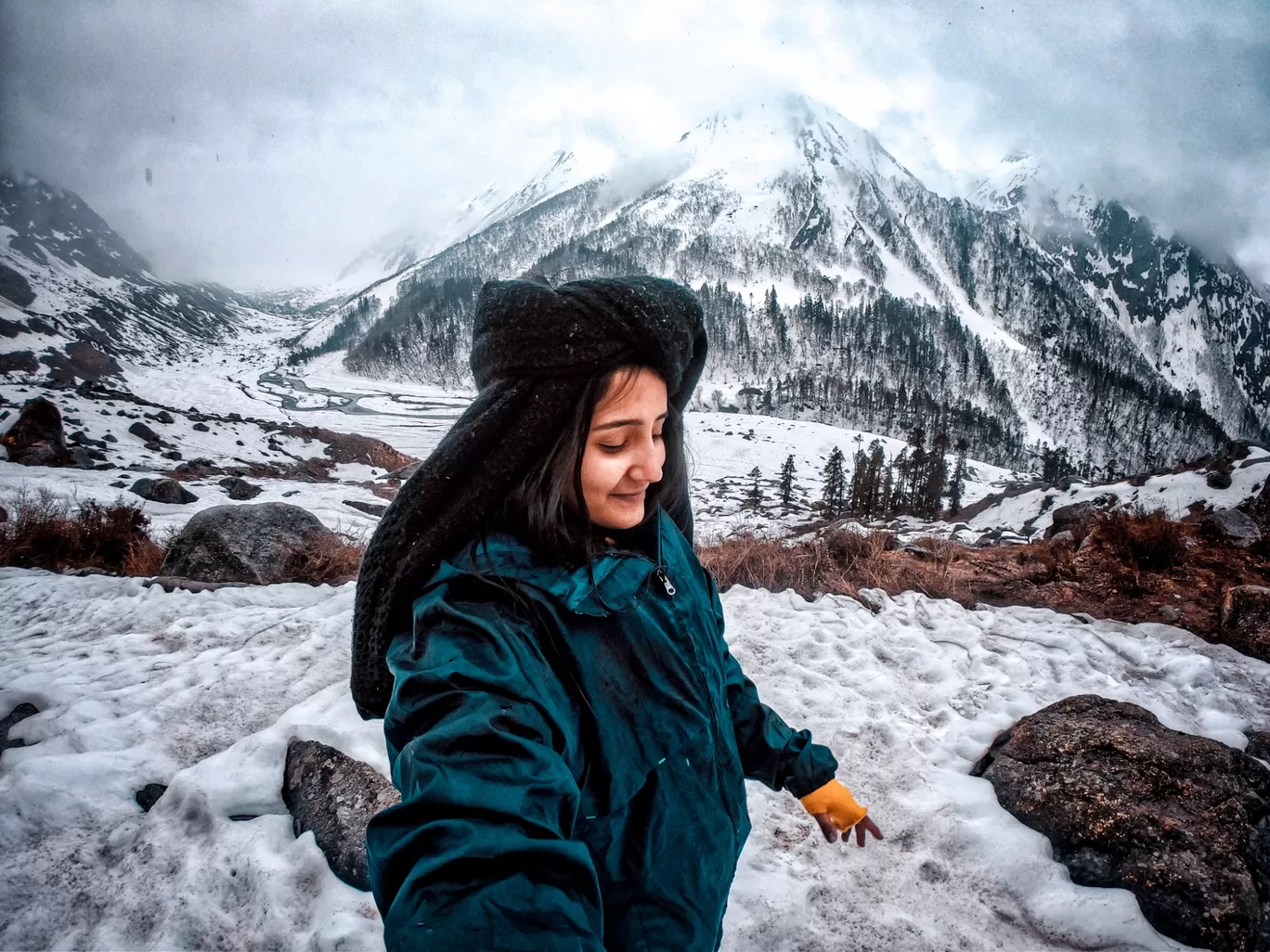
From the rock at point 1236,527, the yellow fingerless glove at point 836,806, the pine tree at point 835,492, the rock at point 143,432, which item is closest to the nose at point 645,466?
the yellow fingerless glove at point 836,806

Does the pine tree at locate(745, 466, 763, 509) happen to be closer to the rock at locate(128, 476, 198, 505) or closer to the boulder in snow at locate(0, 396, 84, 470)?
the rock at locate(128, 476, 198, 505)

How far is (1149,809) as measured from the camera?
6.67ft

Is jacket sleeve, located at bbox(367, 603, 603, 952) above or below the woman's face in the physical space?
below

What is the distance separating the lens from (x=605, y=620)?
111cm

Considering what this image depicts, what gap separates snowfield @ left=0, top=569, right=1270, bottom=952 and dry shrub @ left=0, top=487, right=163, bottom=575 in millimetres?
968

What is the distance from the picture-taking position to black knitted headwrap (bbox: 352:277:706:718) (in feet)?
3.71

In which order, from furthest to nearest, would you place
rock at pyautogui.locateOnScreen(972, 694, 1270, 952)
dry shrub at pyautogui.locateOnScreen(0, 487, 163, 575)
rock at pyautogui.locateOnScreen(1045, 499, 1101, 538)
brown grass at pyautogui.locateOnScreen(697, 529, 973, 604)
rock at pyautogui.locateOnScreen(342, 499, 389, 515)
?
rock at pyautogui.locateOnScreen(342, 499, 389, 515)
rock at pyautogui.locateOnScreen(1045, 499, 1101, 538)
dry shrub at pyautogui.locateOnScreen(0, 487, 163, 575)
brown grass at pyautogui.locateOnScreen(697, 529, 973, 604)
rock at pyautogui.locateOnScreen(972, 694, 1270, 952)

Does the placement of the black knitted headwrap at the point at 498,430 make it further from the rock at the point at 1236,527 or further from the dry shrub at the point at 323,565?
the rock at the point at 1236,527

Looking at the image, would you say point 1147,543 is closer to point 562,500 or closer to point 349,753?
point 562,500

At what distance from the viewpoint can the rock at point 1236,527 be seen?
16.7 feet

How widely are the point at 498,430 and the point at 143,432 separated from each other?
24461 mm

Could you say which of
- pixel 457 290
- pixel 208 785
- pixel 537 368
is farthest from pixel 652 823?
pixel 457 290

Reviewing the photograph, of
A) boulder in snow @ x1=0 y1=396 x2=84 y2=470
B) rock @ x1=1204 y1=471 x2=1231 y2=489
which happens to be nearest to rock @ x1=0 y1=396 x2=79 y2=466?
boulder in snow @ x1=0 y1=396 x2=84 y2=470

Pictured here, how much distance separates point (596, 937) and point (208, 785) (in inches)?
89.6
